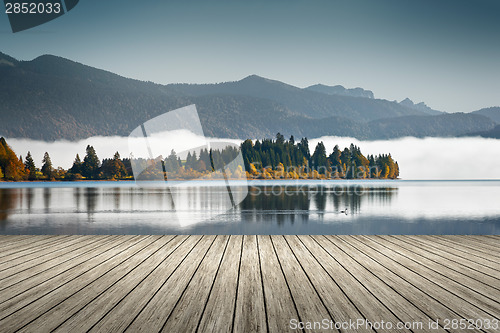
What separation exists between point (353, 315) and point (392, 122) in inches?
5459

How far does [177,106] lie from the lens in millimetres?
95312

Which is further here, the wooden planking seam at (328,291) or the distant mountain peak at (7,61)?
the distant mountain peak at (7,61)

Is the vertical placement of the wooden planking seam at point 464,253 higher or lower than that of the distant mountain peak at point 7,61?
lower

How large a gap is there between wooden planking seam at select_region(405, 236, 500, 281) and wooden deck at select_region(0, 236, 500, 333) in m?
0.02

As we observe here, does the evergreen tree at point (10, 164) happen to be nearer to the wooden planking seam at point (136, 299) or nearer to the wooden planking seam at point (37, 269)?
the wooden planking seam at point (37, 269)

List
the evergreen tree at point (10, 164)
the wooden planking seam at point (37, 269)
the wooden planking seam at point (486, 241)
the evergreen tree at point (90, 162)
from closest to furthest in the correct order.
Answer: the wooden planking seam at point (37, 269), the wooden planking seam at point (486, 241), the evergreen tree at point (10, 164), the evergreen tree at point (90, 162)

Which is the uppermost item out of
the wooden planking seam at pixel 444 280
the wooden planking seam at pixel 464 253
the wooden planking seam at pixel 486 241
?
the wooden planking seam at pixel 444 280

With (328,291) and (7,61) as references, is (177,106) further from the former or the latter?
(7,61)

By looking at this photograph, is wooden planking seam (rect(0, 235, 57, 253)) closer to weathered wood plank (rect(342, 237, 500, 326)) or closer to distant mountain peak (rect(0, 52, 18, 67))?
weathered wood plank (rect(342, 237, 500, 326))

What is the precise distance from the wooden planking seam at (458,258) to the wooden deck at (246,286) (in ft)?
0.05

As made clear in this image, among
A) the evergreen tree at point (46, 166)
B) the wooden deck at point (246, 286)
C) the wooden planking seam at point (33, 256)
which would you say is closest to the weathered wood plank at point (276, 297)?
the wooden deck at point (246, 286)

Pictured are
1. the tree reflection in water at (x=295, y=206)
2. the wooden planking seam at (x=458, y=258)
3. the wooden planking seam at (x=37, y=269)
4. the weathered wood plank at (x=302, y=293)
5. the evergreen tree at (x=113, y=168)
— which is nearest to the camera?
the weathered wood plank at (x=302, y=293)

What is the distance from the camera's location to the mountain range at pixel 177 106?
101 metres

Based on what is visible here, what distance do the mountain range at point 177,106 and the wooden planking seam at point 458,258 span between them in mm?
84622
